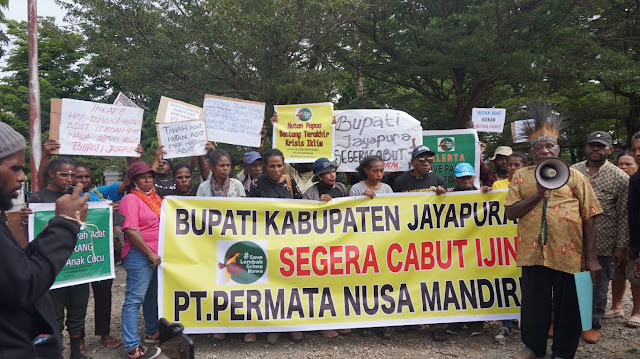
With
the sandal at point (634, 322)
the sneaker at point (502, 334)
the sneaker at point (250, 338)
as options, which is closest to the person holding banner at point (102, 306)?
the sneaker at point (250, 338)

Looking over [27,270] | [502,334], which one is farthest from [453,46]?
[27,270]

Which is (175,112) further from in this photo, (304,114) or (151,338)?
(151,338)

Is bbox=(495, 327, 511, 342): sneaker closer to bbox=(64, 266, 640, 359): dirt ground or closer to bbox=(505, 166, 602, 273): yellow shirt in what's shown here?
bbox=(64, 266, 640, 359): dirt ground

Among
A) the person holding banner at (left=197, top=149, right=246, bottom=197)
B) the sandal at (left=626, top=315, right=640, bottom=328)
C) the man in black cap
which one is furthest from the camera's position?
the man in black cap

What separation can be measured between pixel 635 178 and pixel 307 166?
3.55 m

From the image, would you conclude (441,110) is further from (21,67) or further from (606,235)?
(21,67)

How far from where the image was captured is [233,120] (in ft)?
19.4

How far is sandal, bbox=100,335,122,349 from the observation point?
15.0 ft

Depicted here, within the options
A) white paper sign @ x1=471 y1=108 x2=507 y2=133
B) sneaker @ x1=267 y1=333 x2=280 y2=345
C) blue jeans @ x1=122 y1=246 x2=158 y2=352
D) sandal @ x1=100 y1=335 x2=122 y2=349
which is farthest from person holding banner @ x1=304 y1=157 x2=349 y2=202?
white paper sign @ x1=471 y1=108 x2=507 y2=133

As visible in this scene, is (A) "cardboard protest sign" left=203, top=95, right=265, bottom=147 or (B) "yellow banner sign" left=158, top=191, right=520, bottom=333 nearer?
(B) "yellow banner sign" left=158, top=191, right=520, bottom=333

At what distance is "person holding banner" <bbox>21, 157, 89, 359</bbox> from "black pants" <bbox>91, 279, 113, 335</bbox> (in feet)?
0.89

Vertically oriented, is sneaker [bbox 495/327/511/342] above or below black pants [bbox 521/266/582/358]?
below

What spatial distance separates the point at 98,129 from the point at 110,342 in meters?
2.25

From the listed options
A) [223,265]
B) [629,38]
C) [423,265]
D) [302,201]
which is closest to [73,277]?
[223,265]
